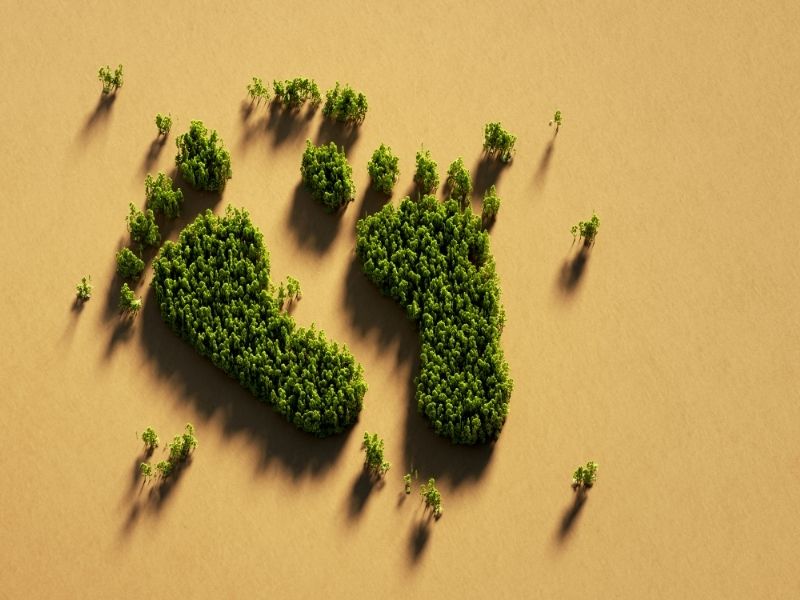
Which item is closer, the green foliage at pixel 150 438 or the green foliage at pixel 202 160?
the green foliage at pixel 150 438

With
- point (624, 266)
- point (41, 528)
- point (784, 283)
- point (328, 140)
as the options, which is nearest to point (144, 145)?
point (328, 140)

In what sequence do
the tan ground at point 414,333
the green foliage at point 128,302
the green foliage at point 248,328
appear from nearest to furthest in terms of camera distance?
the tan ground at point 414,333 → the green foliage at point 248,328 → the green foliage at point 128,302

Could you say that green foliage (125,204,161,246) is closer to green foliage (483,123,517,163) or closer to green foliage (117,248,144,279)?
green foliage (117,248,144,279)

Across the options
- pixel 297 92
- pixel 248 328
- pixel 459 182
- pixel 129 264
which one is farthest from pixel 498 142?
pixel 129 264

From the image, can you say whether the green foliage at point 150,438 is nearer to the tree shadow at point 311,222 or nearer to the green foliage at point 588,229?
the tree shadow at point 311,222

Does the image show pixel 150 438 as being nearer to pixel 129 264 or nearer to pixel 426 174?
pixel 129 264

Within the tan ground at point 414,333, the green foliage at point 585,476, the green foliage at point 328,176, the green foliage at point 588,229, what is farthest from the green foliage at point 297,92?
the green foliage at point 585,476
